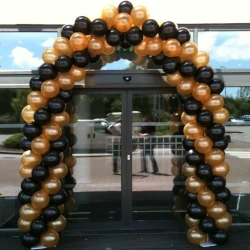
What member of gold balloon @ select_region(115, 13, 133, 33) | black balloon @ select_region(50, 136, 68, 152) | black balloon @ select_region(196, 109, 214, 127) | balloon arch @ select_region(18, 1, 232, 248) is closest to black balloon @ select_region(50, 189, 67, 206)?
balloon arch @ select_region(18, 1, 232, 248)

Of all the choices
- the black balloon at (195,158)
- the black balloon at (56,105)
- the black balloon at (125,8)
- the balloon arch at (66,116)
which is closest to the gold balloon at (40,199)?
the balloon arch at (66,116)

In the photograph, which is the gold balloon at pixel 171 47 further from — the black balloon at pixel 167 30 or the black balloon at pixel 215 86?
the black balloon at pixel 215 86

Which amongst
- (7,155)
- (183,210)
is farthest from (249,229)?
(7,155)

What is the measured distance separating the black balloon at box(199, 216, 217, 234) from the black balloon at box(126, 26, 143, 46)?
7.97ft

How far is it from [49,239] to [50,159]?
1.03 metres

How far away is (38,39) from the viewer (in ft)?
17.2

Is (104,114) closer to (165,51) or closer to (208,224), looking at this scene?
(165,51)

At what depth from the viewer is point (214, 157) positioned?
4.44m

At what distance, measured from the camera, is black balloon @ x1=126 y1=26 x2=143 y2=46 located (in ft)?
14.4

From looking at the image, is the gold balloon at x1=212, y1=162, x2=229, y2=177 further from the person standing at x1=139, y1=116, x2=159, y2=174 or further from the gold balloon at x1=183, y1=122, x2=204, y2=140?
the person standing at x1=139, y1=116, x2=159, y2=174

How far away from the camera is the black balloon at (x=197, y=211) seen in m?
4.49

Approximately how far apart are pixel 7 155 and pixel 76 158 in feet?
3.42

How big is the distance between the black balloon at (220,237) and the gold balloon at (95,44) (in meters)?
2.79

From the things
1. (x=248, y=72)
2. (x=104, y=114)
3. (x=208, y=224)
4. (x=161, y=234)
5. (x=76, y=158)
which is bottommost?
(x=161, y=234)
